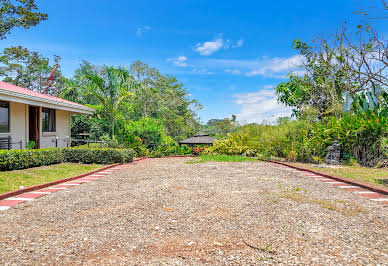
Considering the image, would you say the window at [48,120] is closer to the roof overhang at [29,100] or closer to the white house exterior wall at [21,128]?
the white house exterior wall at [21,128]

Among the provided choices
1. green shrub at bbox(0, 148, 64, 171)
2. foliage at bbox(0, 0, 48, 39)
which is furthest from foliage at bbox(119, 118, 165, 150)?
foliage at bbox(0, 0, 48, 39)

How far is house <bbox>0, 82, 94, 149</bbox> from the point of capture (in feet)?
28.1

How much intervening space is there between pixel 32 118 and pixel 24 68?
1974 centimetres

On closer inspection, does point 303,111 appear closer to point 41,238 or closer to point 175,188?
point 175,188

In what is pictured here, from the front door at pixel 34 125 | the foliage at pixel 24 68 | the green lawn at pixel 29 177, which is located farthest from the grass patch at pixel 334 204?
the foliage at pixel 24 68

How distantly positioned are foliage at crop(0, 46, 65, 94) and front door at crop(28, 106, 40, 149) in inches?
627

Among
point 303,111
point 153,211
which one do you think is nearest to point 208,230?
point 153,211

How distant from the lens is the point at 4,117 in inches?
343

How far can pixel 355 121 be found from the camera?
30.9ft

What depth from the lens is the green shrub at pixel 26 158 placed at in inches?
269

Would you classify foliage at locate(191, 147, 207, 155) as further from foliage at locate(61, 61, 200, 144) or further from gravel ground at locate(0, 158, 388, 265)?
gravel ground at locate(0, 158, 388, 265)

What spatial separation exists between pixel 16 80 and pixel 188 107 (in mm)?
18412

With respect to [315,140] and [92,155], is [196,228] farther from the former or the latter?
[315,140]

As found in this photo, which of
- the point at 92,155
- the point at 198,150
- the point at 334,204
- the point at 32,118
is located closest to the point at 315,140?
the point at 198,150
